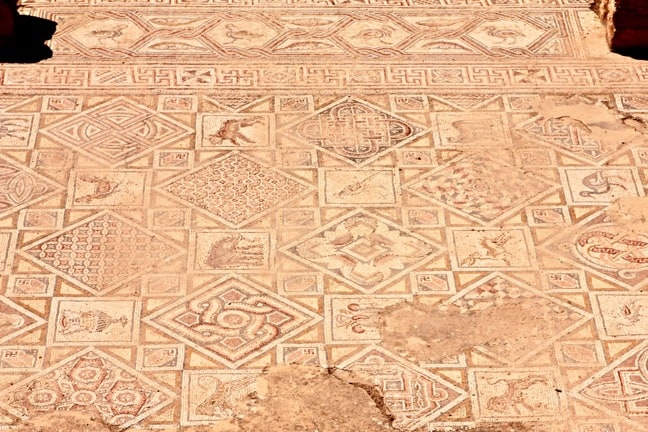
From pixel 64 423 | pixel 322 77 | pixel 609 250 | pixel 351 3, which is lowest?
pixel 64 423

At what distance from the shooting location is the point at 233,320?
4.71 m

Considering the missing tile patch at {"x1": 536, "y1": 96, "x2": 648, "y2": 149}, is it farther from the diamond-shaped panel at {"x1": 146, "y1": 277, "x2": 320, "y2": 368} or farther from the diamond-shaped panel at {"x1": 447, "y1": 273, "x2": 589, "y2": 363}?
the diamond-shaped panel at {"x1": 146, "y1": 277, "x2": 320, "y2": 368}

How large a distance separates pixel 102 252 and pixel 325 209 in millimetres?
763

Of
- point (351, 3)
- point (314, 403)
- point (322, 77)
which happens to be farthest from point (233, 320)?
point (351, 3)

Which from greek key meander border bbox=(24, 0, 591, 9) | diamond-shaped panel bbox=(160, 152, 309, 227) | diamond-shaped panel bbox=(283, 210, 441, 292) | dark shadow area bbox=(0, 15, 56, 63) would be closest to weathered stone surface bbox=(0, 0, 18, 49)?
dark shadow area bbox=(0, 15, 56, 63)

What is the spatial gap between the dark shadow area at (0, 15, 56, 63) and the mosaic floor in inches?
2.1

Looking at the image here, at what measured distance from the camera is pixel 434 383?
14.7ft

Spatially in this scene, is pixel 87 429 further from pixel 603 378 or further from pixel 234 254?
pixel 603 378

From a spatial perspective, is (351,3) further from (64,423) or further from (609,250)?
(64,423)

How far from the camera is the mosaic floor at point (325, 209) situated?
178 inches

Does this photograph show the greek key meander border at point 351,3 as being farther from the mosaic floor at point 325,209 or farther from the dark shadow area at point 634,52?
the dark shadow area at point 634,52

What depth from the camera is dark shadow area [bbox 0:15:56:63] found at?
585 centimetres

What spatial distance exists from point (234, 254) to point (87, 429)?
2.86 feet

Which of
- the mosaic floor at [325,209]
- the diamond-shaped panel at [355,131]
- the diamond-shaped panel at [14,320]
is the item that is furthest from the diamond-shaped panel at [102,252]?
the diamond-shaped panel at [355,131]
